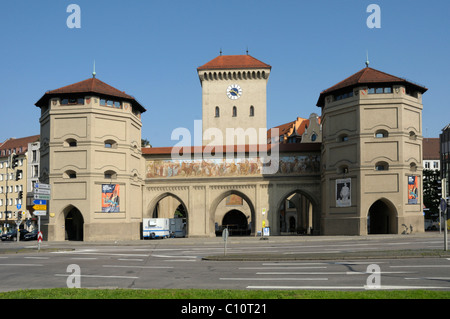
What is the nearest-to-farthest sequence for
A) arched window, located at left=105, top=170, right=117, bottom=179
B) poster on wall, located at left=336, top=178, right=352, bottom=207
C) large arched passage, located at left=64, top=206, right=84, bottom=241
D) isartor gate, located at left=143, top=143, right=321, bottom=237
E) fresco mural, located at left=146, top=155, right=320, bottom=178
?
poster on wall, located at left=336, top=178, right=352, bottom=207 < arched window, located at left=105, top=170, right=117, bottom=179 < large arched passage, located at left=64, top=206, right=84, bottom=241 < isartor gate, located at left=143, top=143, right=321, bottom=237 < fresco mural, located at left=146, top=155, right=320, bottom=178

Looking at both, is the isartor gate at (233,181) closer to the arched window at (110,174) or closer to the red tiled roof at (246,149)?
the red tiled roof at (246,149)

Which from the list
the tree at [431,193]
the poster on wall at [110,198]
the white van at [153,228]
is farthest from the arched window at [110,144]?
the tree at [431,193]

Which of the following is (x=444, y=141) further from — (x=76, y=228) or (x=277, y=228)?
(x=76, y=228)

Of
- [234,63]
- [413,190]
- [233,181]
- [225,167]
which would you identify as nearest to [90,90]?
[225,167]

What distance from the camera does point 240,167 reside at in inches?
2168

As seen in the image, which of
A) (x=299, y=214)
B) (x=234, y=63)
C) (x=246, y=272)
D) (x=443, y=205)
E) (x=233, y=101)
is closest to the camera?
(x=246, y=272)

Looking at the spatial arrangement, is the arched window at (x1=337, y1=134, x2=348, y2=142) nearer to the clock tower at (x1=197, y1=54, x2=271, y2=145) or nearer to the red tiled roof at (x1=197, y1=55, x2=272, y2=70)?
the clock tower at (x1=197, y1=54, x2=271, y2=145)

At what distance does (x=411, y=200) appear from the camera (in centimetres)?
4681

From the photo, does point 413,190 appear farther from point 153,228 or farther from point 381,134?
point 153,228

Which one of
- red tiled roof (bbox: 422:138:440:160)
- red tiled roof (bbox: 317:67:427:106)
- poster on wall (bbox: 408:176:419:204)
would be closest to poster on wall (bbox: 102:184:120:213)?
red tiled roof (bbox: 317:67:427:106)

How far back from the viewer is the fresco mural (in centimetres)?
5444

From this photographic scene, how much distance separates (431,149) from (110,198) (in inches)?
3404

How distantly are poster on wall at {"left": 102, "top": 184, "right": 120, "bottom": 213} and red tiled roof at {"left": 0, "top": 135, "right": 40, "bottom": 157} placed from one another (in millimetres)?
54404

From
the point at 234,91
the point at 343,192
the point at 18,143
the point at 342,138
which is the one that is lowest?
the point at 343,192
